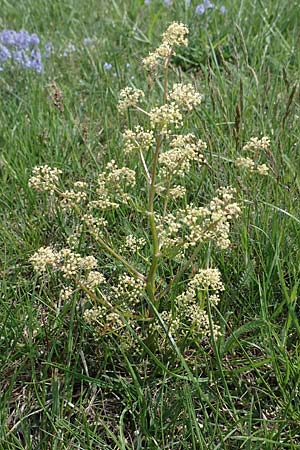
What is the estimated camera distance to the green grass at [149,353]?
5.82 feet

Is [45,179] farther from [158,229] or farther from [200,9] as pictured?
[200,9]

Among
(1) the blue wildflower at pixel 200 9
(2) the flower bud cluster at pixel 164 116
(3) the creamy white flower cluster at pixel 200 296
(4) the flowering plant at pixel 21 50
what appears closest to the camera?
(2) the flower bud cluster at pixel 164 116

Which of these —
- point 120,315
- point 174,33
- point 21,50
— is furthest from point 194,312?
point 21,50

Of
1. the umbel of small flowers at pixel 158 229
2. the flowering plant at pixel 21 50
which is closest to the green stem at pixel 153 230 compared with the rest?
the umbel of small flowers at pixel 158 229

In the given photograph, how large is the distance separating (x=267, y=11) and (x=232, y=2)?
0.86 feet

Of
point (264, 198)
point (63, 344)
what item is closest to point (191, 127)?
point (264, 198)

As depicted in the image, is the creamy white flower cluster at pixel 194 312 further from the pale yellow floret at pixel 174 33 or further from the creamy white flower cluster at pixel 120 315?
the pale yellow floret at pixel 174 33

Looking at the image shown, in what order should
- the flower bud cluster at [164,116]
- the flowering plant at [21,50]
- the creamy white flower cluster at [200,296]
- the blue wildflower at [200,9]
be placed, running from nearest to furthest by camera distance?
1. the flower bud cluster at [164,116]
2. the creamy white flower cluster at [200,296]
3. the flowering plant at [21,50]
4. the blue wildflower at [200,9]

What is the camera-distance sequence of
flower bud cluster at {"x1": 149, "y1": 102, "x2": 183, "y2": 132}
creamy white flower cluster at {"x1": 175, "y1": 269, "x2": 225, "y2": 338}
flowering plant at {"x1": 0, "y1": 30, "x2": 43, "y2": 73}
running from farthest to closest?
flowering plant at {"x1": 0, "y1": 30, "x2": 43, "y2": 73} < creamy white flower cluster at {"x1": 175, "y1": 269, "x2": 225, "y2": 338} < flower bud cluster at {"x1": 149, "y1": 102, "x2": 183, "y2": 132}

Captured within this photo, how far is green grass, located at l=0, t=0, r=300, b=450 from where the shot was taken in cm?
177

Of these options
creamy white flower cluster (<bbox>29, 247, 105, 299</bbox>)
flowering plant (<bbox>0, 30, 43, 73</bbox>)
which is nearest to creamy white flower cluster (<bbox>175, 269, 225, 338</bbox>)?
creamy white flower cluster (<bbox>29, 247, 105, 299</bbox>)

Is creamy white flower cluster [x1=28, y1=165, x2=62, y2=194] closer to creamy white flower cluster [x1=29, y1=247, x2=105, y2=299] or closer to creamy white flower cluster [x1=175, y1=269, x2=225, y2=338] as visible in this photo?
creamy white flower cluster [x1=29, y1=247, x2=105, y2=299]

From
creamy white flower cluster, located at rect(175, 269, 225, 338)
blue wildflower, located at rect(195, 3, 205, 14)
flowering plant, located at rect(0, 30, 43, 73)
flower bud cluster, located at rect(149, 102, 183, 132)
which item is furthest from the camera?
blue wildflower, located at rect(195, 3, 205, 14)

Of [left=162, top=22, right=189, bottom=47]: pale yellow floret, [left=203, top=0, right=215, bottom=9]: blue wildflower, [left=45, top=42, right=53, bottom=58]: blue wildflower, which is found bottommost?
[left=162, top=22, right=189, bottom=47]: pale yellow floret
